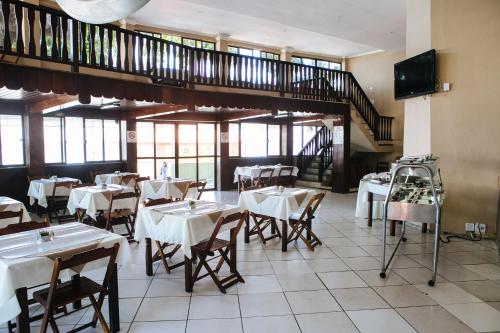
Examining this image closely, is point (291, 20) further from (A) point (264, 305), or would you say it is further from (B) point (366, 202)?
(A) point (264, 305)

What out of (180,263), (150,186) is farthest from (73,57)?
(180,263)

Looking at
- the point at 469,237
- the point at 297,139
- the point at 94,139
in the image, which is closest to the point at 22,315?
the point at 469,237

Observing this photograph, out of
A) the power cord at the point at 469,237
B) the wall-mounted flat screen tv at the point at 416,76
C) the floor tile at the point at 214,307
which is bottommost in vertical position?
the floor tile at the point at 214,307

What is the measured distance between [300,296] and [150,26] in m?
9.11

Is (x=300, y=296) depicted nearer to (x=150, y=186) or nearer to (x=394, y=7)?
(x=150, y=186)

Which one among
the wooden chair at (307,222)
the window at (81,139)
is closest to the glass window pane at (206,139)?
the window at (81,139)

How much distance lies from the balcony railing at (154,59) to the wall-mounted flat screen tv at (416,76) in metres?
2.69

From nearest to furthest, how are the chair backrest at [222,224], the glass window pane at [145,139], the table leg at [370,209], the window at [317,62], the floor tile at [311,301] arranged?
the floor tile at [311,301]
the chair backrest at [222,224]
the table leg at [370,209]
the glass window pane at [145,139]
the window at [317,62]

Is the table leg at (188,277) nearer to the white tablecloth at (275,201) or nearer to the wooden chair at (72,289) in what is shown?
the wooden chair at (72,289)

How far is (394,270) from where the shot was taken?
394 centimetres

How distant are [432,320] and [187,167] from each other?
27.9ft

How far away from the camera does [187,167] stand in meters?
10.4

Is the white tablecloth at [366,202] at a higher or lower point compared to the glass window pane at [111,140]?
lower

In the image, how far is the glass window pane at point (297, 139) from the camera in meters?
12.7
